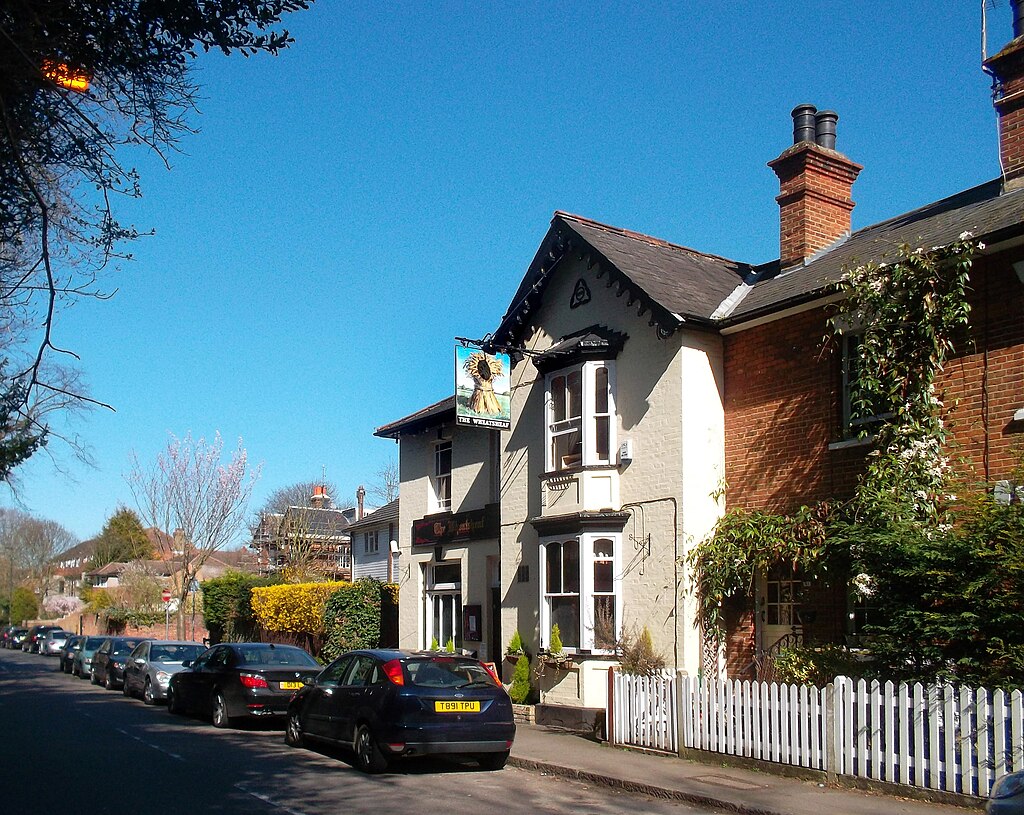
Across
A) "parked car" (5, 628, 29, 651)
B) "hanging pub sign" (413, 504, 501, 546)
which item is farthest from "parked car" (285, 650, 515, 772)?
"parked car" (5, 628, 29, 651)

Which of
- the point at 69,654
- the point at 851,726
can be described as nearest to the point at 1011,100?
the point at 851,726

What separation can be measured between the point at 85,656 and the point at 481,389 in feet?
67.3

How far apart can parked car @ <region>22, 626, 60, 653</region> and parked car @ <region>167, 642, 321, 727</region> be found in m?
42.9

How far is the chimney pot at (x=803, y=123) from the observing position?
18094 millimetres

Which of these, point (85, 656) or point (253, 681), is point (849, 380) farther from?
point (85, 656)

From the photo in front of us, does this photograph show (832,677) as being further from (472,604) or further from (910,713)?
(472,604)

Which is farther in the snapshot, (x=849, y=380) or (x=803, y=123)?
(x=803, y=123)

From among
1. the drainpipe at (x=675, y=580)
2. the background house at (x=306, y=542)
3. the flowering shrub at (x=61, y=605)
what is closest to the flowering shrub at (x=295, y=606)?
the background house at (x=306, y=542)

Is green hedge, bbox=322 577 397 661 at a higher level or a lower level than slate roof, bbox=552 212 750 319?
lower

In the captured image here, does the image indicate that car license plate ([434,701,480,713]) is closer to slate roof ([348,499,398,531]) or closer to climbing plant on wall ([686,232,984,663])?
climbing plant on wall ([686,232,984,663])

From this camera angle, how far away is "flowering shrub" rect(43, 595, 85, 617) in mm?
91312

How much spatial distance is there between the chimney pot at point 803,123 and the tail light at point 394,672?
11435 mm

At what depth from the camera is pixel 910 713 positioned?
1086 cm

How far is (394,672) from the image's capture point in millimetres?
12523
